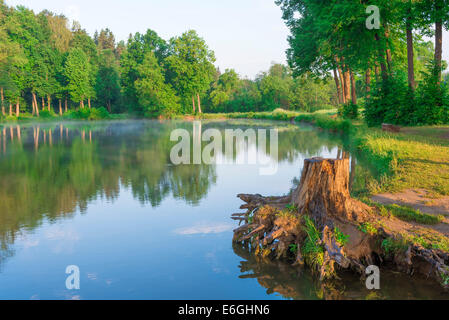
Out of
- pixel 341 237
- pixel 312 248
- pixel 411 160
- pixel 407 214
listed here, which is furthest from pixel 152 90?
pixel 341 237

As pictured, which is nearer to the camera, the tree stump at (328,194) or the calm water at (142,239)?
the calm water at (142,239)

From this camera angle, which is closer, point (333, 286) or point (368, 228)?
point (333, 286)

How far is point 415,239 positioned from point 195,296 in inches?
143

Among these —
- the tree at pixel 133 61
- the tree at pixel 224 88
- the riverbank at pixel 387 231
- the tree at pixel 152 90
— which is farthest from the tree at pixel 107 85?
the riverbank at pixel 387 231

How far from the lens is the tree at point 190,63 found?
8219 centimetres

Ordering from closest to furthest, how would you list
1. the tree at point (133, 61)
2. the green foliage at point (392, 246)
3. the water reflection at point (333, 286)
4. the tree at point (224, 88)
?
the water reflection at point (333, 286) → the green foliage at point (392, 246) → the tree at point (133, 61) → the tree at point (224, 88)

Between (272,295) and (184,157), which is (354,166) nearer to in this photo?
(184,157)

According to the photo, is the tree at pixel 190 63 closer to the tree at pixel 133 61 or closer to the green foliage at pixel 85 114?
the tree at pixel 133 61

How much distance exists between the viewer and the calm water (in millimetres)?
6117

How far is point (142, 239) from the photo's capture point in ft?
27.7

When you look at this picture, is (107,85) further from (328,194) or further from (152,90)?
(328,194)

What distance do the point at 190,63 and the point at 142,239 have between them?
78112mm

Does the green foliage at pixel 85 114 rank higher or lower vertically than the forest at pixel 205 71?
lower

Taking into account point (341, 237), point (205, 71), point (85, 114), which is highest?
point (205, 71)
